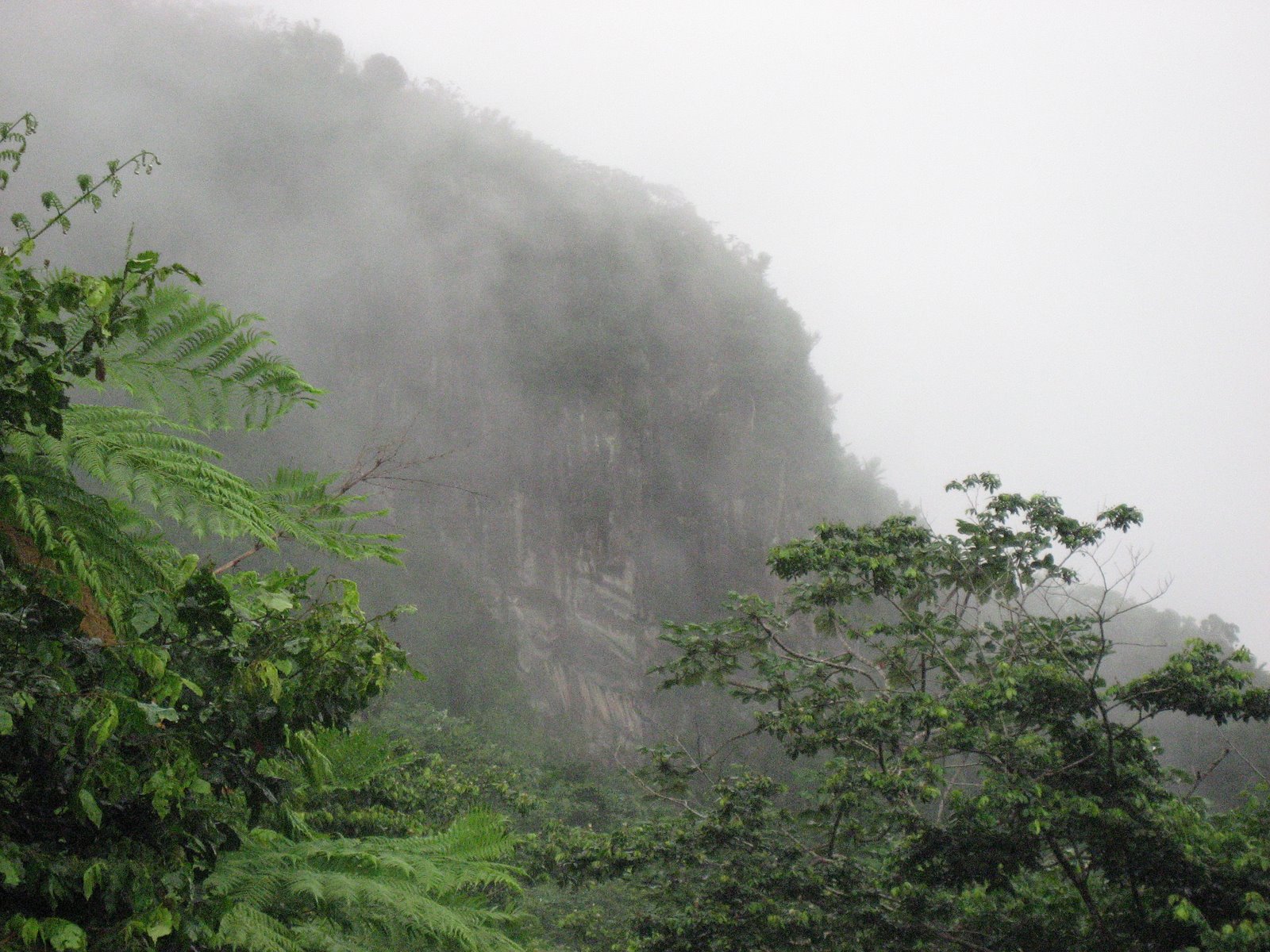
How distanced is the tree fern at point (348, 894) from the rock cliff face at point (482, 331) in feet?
66.7

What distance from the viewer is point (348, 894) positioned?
177 cm

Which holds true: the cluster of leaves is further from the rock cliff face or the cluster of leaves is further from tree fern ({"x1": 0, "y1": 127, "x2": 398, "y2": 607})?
the rock cliff face

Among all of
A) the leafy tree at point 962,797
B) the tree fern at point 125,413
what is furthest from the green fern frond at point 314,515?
the leafy tree at point 962,797

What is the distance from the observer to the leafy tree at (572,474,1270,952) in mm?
3924

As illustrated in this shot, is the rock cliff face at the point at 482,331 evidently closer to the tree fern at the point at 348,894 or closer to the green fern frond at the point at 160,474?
the tree fern at the point at 348,894

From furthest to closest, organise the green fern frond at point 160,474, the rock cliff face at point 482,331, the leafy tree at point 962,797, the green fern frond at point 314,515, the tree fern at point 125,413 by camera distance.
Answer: the rock cliff face at point 482,331 → the leafy tree at point 962,797 → the green fern frond at point 314,515 → the green fern frond at point 160,474 → the tree fern at point 125,413

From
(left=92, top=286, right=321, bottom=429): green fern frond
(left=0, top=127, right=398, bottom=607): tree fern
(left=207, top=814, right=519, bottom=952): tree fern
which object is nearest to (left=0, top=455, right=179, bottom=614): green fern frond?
(left=0, top=127, right=398, bottom=607): tree fern

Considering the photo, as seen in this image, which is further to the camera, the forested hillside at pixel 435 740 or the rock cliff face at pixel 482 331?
the rock cliff face at pixel 482 331

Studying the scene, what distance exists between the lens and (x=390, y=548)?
1899mm

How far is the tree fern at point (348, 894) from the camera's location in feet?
5.61

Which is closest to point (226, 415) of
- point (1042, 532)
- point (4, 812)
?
point (4, 812)

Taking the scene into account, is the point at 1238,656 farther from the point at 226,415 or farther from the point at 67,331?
the point at 67,331

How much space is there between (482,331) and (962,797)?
2404 cm

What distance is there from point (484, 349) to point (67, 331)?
25.4 m
